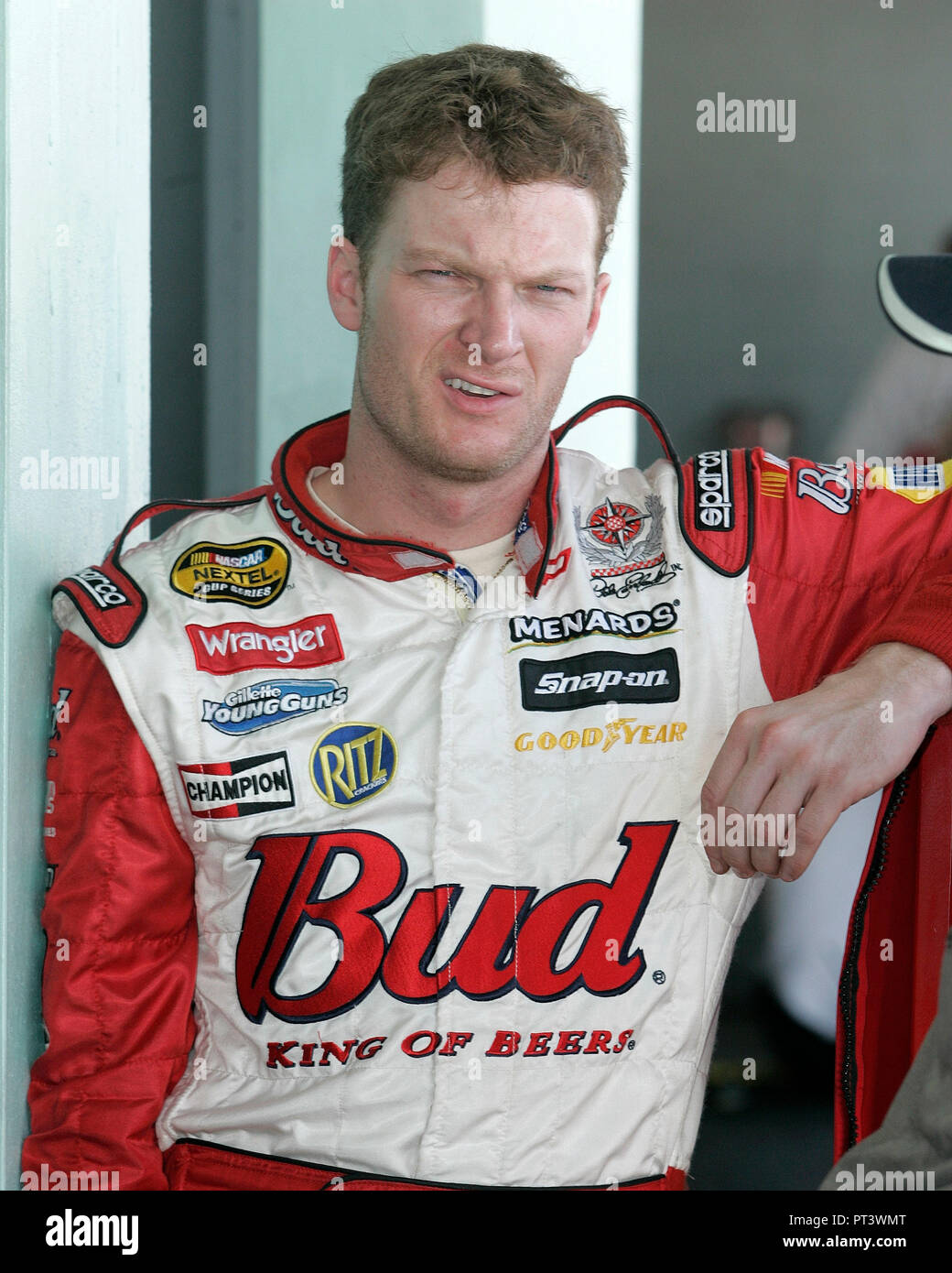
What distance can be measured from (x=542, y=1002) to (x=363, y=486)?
Result: 497 millimetres

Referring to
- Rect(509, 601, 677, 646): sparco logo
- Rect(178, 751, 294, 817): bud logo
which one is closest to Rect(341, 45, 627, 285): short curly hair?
Rect(509, 601, 677, 646): sparco logo

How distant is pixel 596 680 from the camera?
44.0 inches

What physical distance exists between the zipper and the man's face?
1.45ft

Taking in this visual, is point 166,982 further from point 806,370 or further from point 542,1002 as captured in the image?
point 806,370

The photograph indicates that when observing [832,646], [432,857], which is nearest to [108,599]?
[432,857]

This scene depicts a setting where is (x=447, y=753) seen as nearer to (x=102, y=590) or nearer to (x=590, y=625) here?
(x=590, y=625)

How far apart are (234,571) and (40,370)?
241 millimetres

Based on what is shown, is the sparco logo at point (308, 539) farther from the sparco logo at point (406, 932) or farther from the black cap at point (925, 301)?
the black cap at point (925, 301)

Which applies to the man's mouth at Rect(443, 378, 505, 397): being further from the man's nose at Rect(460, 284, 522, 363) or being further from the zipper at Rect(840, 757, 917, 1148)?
the zipper at Rect(840, 757, 917, 1148)

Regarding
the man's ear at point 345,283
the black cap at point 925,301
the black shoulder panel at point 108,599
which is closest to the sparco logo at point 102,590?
the black shoulder panel at point 108,599

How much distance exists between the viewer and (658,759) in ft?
3.64

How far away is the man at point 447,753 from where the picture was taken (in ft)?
3.47

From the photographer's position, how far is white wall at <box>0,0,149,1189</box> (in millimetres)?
973

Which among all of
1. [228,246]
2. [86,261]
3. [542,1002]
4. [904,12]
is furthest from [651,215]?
[542,1002]
